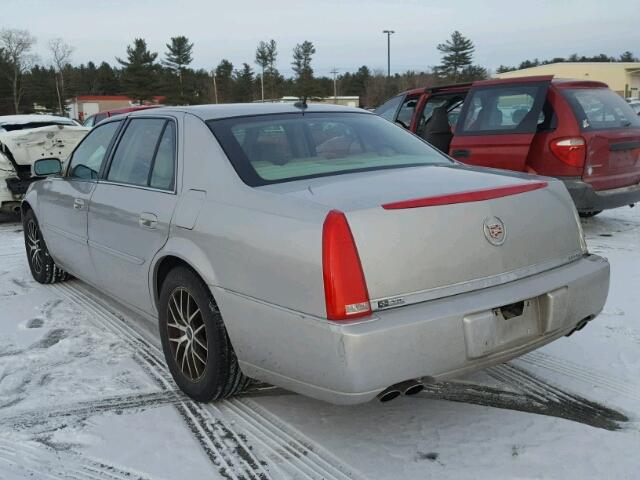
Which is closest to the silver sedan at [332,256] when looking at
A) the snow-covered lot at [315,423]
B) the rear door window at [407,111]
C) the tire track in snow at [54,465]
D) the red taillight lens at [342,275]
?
the red taillight lens at [342,275]

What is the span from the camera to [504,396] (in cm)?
318

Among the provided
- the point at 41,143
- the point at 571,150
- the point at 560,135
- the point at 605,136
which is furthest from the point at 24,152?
the point at 605,136

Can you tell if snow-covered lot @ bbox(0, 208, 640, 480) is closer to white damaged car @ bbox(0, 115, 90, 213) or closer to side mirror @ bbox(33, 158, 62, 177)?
side mirror @ bbox(33, 158, 62, 177)

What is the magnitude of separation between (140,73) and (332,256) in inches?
2850

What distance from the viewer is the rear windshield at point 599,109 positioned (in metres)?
6.44

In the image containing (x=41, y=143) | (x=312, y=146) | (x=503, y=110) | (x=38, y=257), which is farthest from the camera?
(x=41, y=143)

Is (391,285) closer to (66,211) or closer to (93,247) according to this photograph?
(93,247)

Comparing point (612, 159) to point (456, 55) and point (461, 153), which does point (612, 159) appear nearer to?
point (461, 153)

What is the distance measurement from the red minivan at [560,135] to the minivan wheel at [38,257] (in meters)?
4.49

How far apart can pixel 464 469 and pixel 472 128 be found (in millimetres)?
5278

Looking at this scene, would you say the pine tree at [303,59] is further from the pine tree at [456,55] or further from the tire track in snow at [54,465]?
the tire track in snow at [54,465]

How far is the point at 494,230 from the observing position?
264 centimetres

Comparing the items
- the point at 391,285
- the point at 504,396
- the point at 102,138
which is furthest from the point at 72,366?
the point at 504,396

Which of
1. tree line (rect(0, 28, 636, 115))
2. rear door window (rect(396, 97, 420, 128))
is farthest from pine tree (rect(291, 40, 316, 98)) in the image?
rear door window (rect(396, 97, 420, 128))
